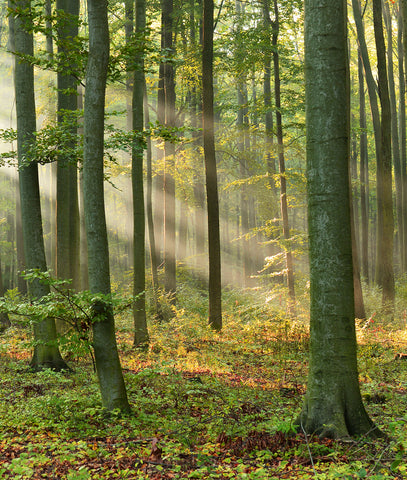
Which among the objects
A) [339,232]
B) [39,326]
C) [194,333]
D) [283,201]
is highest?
[283,201]

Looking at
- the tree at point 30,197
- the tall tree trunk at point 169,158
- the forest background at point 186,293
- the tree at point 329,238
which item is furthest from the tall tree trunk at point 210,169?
the tree at point 329,238

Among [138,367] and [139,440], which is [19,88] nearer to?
[138,367]

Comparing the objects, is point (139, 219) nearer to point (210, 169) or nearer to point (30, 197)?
point (210, 169)

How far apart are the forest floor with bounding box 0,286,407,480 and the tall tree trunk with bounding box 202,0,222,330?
2.41m

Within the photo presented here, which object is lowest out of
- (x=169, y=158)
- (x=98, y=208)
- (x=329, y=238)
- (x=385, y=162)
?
(x=329, y=238)

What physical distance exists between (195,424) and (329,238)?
108 inches

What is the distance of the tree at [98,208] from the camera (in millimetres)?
5527

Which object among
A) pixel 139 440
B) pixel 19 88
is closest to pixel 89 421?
pixel 139 440

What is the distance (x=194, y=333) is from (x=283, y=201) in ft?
17.0

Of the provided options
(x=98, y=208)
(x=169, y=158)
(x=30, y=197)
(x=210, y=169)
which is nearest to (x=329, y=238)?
(x=98, y=208)

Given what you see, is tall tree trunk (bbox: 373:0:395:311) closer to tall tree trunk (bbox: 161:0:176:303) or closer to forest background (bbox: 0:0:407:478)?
forest background (bbox: 0:0:407:478)

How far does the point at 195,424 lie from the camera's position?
5.21 meters

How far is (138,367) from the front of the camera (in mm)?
8648

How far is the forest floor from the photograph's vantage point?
391 centimetres
